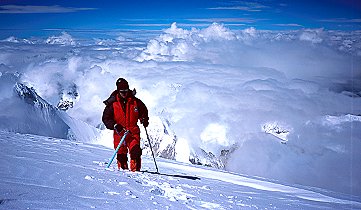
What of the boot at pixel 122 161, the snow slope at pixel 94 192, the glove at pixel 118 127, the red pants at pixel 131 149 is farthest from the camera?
the boot at pixel 122 161

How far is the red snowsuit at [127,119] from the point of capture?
8.01 metres

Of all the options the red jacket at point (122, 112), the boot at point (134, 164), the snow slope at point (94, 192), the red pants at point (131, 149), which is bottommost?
the snow slope at point (94, 192)

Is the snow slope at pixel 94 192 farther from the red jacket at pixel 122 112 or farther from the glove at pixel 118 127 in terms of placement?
the red jacket at pixel 122 112

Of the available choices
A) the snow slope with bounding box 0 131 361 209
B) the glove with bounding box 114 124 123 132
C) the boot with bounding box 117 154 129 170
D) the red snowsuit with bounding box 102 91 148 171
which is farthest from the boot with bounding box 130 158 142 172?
the snow slope with bounding box 0 131 361 209

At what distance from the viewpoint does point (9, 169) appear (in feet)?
18.2

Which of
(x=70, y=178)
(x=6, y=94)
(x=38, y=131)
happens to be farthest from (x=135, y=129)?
(x=6, y=94)

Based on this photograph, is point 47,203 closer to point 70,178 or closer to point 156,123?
point 70,178

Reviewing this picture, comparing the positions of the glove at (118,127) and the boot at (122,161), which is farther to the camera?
the boot at (122,161)

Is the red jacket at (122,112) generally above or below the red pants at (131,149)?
above

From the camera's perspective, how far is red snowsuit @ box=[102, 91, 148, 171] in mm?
8008

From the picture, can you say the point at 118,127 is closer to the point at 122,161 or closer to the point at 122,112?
the point at 122,112

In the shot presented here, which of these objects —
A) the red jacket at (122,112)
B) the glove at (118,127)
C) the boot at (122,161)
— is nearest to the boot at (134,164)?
the boot at (122,161)

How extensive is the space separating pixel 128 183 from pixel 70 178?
1062 mm

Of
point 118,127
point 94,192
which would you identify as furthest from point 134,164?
point 94,192
